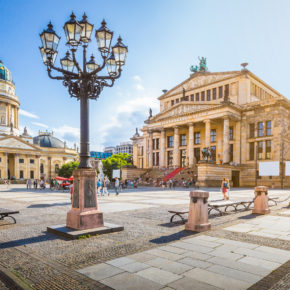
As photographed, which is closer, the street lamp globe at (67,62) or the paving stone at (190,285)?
the paving stone at (190,285)

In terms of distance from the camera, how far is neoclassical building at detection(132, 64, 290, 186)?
1630 inches

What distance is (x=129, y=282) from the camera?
14.5ft

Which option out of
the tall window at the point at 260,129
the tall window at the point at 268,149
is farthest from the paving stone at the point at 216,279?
the tall window at the point at 260,129

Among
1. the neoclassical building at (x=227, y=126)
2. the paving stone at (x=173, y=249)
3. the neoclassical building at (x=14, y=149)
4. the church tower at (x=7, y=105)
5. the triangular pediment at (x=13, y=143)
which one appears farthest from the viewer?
the church tower at (x=7, y=105)

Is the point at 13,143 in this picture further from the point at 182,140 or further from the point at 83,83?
the point at 83,83

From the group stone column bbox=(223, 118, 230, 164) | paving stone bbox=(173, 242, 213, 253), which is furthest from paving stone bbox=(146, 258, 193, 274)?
stone column bbox=(223, 118, 230, 164)

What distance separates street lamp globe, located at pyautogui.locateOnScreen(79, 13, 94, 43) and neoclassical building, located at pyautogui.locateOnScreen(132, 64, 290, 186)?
32263mm

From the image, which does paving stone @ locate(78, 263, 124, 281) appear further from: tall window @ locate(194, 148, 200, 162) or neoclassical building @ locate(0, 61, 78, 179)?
neoclassical building @ locate(0, 61, 78, 179)

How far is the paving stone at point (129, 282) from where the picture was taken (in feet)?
13.8

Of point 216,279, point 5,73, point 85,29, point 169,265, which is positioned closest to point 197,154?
point 85,29

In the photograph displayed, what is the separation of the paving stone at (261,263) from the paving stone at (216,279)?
1.06m

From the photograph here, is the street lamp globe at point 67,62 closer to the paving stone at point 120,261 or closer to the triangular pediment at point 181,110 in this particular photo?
the paving stone at point 120,261

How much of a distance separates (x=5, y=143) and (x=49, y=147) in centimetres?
2616

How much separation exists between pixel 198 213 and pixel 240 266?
3.09m
